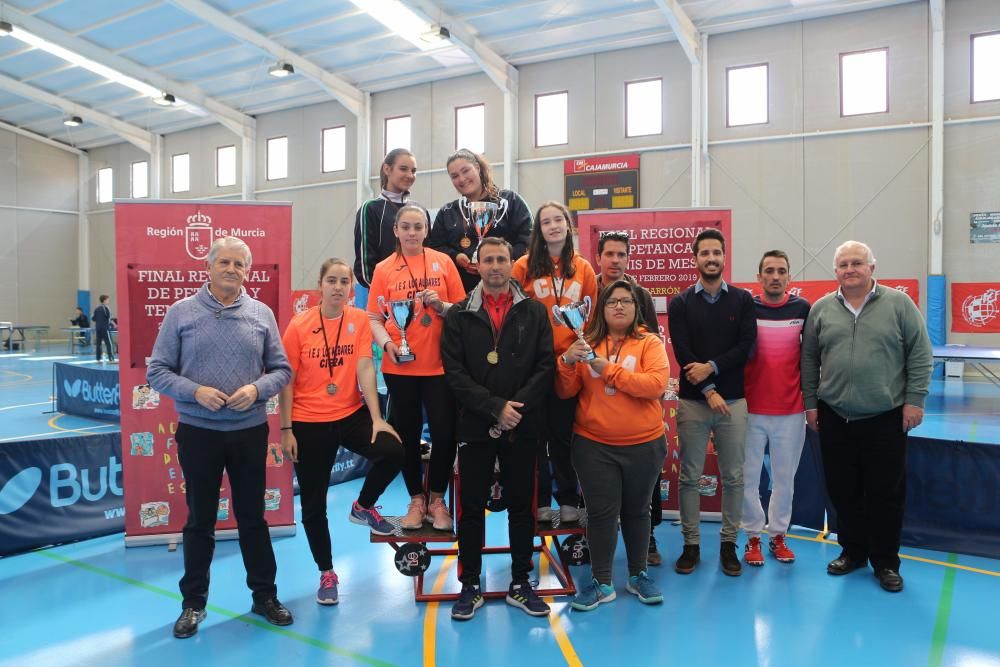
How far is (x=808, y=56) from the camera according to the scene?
13.8m

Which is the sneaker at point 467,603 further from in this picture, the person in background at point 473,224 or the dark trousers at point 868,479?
the dark trousers at point 868,479

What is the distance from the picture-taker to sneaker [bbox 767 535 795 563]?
4.40 meters

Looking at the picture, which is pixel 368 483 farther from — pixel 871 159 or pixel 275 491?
pixel 871 159

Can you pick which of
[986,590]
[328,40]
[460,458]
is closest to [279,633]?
[460,458]

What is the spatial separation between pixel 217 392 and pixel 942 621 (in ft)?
12.6

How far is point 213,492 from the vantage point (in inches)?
134

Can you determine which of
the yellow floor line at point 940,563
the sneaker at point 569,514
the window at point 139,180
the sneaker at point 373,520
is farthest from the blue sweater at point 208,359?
the window at point 139,180

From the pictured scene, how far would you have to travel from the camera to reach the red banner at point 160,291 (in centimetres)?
472

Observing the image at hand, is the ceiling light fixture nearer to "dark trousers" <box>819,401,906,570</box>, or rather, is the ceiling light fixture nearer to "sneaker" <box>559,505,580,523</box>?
"sneaker" <box>559,505,580,523</box>

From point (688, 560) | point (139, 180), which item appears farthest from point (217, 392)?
point (139, 180)

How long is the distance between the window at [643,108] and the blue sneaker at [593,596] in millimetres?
13211

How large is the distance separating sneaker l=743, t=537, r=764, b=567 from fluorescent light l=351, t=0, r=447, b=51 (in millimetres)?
12298

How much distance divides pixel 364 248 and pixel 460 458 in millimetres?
1525

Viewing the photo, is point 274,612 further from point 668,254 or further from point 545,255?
point 668,254
